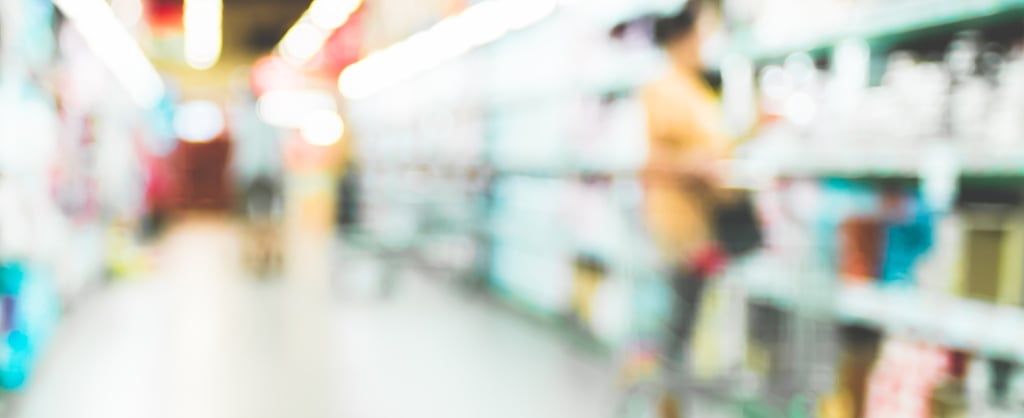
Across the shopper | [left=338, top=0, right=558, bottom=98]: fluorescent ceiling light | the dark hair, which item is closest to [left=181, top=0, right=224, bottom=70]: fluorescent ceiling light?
[left=338, top=0, right=558, bottom=98]: fluorescent ceiling light

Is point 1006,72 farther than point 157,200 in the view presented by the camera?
No

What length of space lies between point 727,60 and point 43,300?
3527 millimetres

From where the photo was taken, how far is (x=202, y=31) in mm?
16141

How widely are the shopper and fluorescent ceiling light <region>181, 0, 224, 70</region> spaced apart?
1063 centimetres

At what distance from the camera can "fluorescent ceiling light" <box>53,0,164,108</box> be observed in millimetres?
5848

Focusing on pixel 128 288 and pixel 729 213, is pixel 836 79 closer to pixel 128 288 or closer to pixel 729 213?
pixel 729 213

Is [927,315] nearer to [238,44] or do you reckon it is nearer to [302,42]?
[302,42]

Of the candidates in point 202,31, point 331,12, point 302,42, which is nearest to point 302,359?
point 331,12

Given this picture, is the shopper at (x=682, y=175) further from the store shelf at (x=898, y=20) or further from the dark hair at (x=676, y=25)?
the store shelf at (x=898, y=20)

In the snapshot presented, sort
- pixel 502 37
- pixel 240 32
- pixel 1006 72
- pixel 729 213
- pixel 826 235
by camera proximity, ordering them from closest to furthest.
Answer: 1. pixel 1006 72
2. pixel 826 235
3. pixel 729 213
4. pixel 502 37
5. pixel 240 32

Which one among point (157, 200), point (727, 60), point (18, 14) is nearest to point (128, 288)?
point (18, 14)

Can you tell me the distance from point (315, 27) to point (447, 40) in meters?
6.43

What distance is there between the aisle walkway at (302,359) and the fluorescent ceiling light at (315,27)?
4.92m

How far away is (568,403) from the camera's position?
4.00 meters
